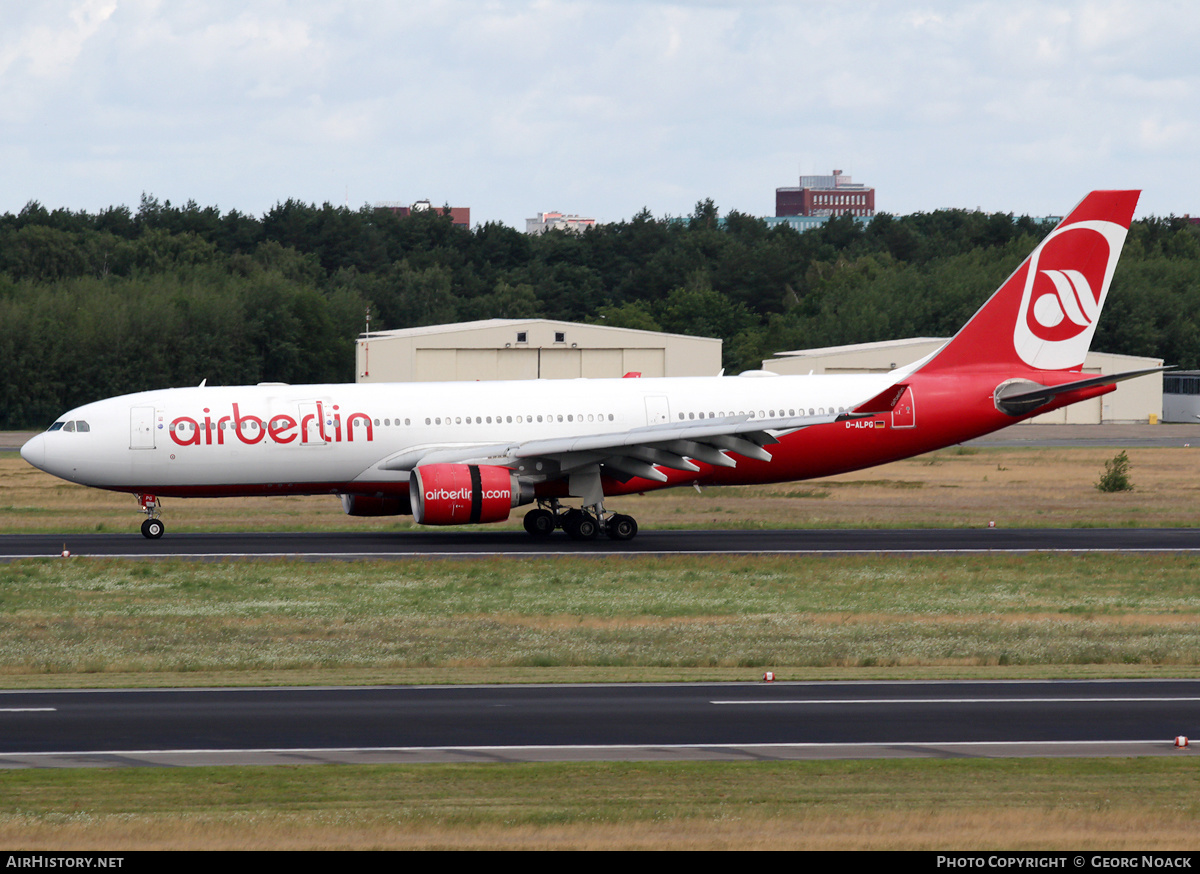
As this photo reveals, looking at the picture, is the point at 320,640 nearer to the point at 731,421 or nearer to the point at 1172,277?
the point at 731,421

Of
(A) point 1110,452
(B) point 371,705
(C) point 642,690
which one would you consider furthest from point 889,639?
(A) point 1110,452

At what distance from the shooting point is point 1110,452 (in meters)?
70.1

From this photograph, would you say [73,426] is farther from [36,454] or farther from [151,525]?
[151,525]

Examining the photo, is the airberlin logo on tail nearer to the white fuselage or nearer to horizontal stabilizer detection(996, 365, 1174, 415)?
horizontal stabilizer detection(996, 365, 1174, 415)

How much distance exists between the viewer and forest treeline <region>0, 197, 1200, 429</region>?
9931 cm

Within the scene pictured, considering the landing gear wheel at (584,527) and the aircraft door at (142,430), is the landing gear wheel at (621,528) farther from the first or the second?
the aircraft door at (142,430)

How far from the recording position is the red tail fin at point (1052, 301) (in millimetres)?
37406

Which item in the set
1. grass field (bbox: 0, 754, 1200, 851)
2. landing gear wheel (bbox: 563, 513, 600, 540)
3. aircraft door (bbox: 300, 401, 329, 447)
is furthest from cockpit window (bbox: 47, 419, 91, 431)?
grass field (bbox: 0, 754, 1200, 851)

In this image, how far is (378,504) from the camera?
35.7 m

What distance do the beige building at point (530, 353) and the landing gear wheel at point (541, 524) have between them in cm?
4932

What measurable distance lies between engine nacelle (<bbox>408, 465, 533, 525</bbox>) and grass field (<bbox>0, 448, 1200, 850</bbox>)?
1.42 meters

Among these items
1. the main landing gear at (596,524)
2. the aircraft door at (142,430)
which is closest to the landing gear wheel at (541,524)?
the main landing gear at (596,524)

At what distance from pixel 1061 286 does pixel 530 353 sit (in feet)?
174

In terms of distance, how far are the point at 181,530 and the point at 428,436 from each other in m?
8.40
